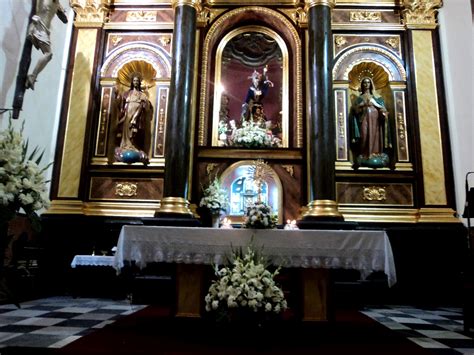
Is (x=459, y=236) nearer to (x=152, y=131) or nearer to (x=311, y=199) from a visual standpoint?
(x=311, y=199)

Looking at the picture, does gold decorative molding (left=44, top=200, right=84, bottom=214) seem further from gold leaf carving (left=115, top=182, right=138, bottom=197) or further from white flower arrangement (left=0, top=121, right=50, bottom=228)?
white flower arrangement (left=0, top=121, right=50, bottom=228)

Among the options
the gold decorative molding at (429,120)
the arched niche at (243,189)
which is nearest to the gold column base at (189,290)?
the arched niche at (243,189)

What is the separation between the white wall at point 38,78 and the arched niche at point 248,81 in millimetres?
2880

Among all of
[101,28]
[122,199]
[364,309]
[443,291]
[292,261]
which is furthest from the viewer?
[101,28]

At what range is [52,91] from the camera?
8406 mm

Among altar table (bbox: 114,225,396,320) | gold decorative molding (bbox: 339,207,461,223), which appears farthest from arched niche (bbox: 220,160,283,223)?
altar table (bbox: 114,225,396,320)

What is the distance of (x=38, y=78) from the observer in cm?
789

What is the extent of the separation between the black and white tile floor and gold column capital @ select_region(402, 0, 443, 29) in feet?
18.2

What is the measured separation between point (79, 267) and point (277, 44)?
607 cm

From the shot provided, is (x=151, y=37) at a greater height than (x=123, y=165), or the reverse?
(x=151, y=37)

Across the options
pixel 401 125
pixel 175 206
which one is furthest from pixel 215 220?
pixel 401 125

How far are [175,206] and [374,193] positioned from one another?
3805 millimetres

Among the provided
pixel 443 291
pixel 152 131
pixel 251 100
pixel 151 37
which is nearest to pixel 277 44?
pixel 251 100

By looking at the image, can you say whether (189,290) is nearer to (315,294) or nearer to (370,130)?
(315,294)
